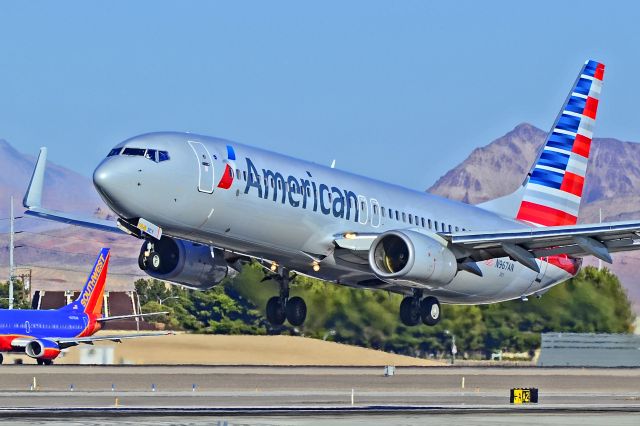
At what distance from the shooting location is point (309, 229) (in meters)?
51.6

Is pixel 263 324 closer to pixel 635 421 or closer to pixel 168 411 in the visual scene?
pixel 168 411

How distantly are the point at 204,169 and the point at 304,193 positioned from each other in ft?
15.3

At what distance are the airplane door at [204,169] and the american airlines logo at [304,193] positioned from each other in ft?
4.92

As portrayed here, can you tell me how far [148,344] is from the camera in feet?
301

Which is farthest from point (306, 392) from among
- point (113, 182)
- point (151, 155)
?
point (113, 182)

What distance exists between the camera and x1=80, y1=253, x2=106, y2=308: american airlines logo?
108188 mm

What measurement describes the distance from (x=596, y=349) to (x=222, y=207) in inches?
1728

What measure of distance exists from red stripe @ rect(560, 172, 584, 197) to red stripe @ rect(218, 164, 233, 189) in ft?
79.5

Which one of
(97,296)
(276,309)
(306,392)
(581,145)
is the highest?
(581,145)

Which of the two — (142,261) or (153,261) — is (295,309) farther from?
(142,261)

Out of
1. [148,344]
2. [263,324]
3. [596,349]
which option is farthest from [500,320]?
[148,344]

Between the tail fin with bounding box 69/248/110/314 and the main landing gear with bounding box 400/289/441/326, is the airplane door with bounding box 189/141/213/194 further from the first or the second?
the tail fin with bounding box 69/248/110/314

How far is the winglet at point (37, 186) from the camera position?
184ft

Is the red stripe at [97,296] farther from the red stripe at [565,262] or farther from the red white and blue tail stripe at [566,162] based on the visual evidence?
the red stripe at [565,262]
